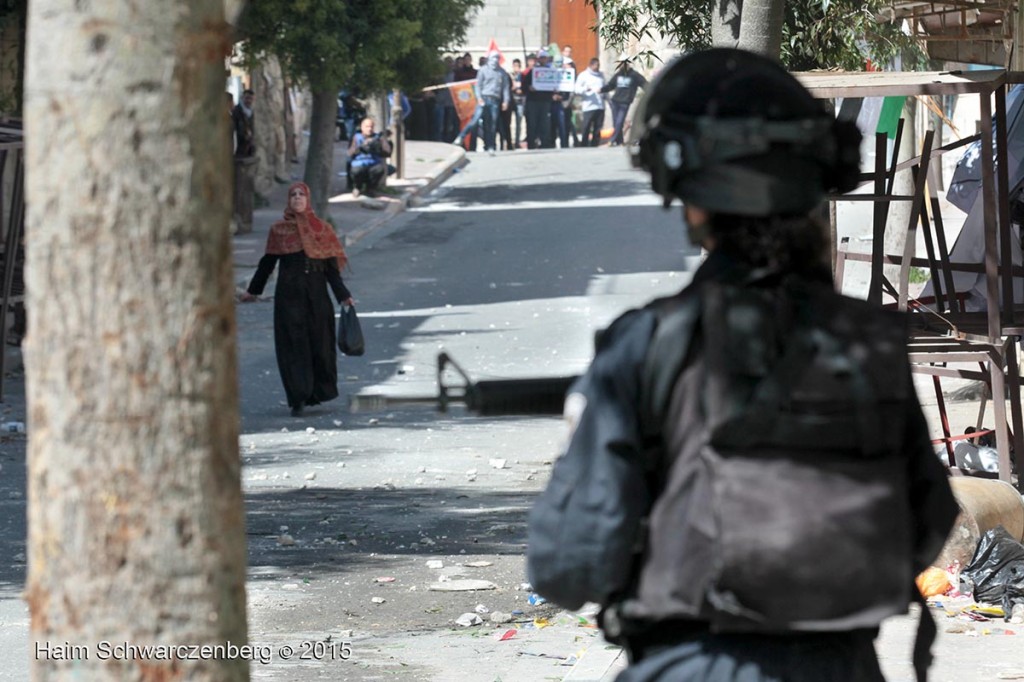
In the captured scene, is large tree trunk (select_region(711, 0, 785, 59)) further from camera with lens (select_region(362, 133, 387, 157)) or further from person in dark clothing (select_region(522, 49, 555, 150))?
person in dark clothing (select_region(522, 49, 555, 150))

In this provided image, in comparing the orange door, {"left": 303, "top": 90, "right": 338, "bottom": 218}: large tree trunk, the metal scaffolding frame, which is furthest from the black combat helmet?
the orange door

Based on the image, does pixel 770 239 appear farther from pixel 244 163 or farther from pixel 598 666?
pixel 244 163

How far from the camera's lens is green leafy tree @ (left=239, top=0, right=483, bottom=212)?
23.6 m

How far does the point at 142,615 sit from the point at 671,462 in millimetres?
866

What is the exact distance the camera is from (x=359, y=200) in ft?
96.4

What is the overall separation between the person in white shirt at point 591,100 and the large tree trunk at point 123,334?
35.8 meters

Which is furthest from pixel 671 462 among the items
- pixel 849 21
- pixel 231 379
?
pixel 849 21

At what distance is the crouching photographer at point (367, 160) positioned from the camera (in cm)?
2916

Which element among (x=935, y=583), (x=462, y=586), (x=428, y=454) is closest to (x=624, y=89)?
(x=428, y=454)

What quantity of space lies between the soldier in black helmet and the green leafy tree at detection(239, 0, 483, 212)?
68.4ft

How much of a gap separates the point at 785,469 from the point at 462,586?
5.16m

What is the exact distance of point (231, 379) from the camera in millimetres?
2756

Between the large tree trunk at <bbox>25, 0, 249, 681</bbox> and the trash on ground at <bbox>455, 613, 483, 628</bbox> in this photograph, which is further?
the trash on ground at <bbox>455, 613, 483, 628</bbox>

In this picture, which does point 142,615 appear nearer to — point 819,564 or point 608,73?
point 819,564
